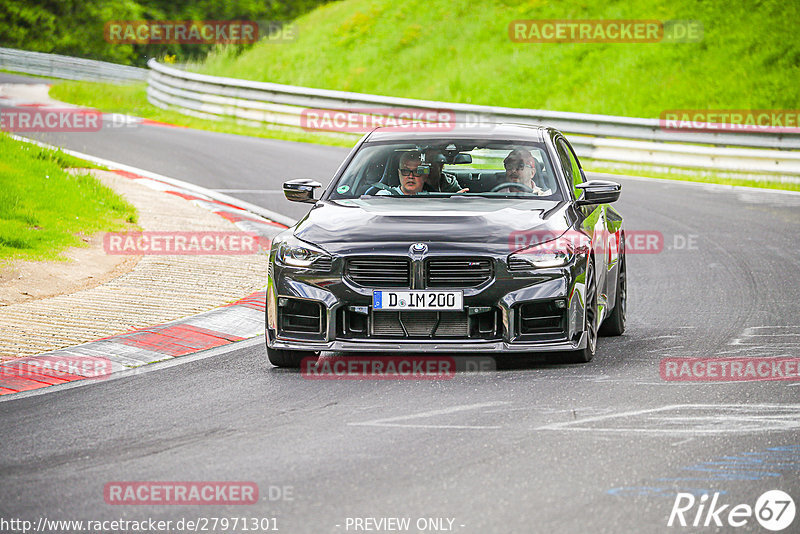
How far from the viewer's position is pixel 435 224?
8.25 m

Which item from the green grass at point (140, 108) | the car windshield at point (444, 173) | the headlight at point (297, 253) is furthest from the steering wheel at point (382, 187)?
the green grass at point (140, 108)

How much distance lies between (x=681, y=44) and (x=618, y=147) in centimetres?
898

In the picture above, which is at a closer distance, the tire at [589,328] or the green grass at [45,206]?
the tire at [589,328]

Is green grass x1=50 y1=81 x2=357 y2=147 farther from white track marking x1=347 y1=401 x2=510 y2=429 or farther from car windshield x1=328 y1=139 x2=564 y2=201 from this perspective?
white track marking x1=347 y1=401 x2=510 y2=429

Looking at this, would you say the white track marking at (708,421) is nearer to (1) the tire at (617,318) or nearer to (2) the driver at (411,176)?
(1) the tire at (617,318)

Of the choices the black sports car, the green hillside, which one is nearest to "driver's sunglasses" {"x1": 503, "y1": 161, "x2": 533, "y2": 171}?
the black sports car

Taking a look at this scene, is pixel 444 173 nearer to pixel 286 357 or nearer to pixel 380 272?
pixel 380 272

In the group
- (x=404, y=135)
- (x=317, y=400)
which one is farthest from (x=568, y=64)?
(x=317, y=400)

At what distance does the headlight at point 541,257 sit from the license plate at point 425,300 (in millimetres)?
398

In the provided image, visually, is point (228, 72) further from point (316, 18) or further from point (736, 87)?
point (736, 87)

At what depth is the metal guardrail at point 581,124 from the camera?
2173 cm

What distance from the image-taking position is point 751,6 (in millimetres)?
31625

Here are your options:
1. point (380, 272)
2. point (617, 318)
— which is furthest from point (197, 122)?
point (380, 272)

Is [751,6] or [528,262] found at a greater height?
[751,6]
